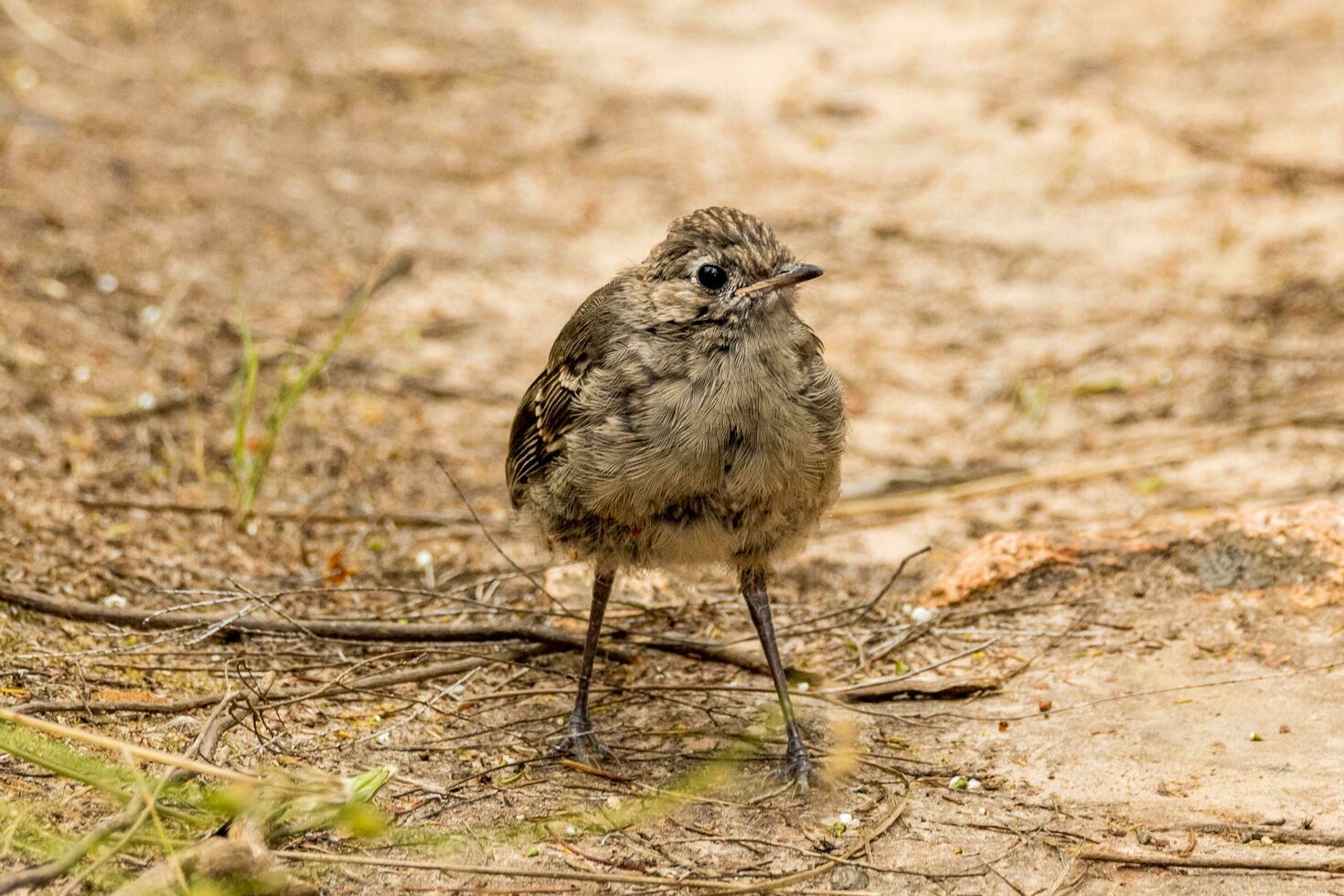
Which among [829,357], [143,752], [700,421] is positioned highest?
[700,421]

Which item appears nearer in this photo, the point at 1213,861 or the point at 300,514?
the point at 1213,861

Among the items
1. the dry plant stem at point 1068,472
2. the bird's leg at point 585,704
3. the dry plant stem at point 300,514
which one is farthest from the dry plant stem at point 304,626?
the dry plant stem at point 1068,472

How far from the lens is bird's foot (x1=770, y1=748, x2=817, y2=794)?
4.45 metres

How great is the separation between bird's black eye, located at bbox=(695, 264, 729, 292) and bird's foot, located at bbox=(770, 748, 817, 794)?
1.48 metres

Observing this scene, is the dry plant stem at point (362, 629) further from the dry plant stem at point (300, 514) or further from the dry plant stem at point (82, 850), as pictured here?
the dry plant stem at point (82, 850)

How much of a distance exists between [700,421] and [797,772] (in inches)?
46.3

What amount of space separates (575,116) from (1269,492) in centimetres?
645

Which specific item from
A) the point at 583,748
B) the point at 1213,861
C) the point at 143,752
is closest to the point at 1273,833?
the point at 1213,861

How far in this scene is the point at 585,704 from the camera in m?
4.74

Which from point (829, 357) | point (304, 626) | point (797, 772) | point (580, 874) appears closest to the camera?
point (580, 874)

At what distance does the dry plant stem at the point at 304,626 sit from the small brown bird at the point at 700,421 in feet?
2.09

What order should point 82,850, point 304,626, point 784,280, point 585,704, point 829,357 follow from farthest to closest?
point 829,357 < point 304,626 < point 585,704 < point 784,280 < point 82,850

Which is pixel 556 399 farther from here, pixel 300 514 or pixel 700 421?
pixel 300 514

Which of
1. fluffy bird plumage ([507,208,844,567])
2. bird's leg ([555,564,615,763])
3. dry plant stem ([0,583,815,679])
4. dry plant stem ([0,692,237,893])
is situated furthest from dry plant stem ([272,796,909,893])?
dry plant stem ([0,583,815,679])
